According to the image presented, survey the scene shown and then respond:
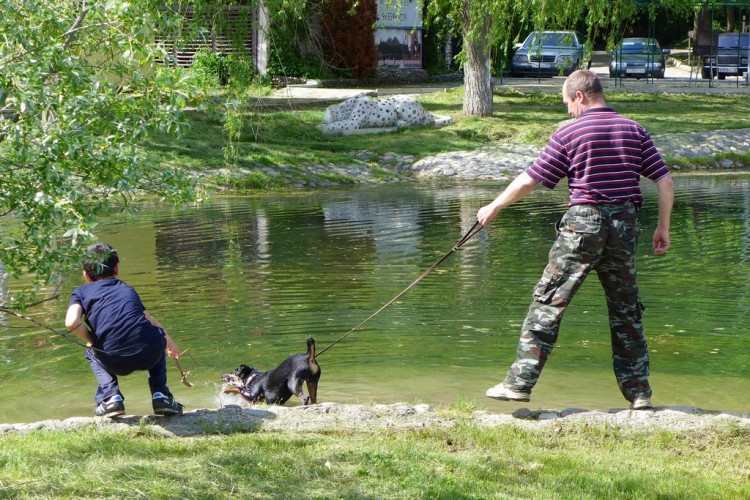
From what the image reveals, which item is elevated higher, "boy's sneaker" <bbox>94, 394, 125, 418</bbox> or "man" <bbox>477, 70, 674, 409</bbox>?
"man" <bbox>477, 70, 674, 409</bbox>

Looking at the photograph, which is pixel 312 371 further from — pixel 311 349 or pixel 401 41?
pixel 401 41

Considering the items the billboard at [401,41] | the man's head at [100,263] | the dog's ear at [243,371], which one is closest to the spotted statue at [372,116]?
the billboard at [401,41]

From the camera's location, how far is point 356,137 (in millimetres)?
25766

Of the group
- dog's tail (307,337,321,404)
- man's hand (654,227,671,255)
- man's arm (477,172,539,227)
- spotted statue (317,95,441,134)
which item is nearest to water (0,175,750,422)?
dog's tail (307,337,321,404)

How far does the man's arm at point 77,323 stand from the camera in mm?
6461

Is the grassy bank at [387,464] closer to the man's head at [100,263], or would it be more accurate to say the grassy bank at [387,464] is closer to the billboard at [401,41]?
the man's head at [100,263]

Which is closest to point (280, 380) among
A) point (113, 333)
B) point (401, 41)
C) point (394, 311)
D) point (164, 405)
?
point (164, 405)

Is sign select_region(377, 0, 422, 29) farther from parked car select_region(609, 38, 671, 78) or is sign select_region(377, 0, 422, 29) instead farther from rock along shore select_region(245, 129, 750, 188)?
rock along shore select_region(245, 129, 750, 188)

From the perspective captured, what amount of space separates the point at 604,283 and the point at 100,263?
296 cm

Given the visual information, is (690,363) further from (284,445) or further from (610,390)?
(284,445)

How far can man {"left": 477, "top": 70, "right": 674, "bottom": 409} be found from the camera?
6250 millimetres

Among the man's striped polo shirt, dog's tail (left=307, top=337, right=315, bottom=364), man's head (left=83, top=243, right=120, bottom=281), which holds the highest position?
the man's striped polo shirt

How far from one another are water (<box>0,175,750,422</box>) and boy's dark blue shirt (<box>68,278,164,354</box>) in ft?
4.31

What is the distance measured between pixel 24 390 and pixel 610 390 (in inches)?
171
